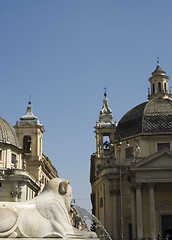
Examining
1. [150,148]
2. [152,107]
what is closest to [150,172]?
[150,148]

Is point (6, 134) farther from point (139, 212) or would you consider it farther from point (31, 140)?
point (139, 212)

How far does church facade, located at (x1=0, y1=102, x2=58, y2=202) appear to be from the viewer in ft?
186

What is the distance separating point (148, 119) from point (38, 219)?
4796cm

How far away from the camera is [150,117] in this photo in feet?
201

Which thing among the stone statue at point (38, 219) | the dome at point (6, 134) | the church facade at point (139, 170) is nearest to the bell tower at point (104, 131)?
the church facade at point (139, 170)

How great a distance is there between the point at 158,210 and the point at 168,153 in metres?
6.54

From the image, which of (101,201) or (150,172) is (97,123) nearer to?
(101,201)

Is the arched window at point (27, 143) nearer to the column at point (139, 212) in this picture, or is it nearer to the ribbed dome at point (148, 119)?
the ribbed dome at point (148, 119)

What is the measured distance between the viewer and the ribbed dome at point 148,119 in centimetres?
6044

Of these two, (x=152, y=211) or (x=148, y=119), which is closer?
(x=152, y=211)

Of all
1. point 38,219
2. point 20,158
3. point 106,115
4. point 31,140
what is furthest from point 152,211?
point 38,219

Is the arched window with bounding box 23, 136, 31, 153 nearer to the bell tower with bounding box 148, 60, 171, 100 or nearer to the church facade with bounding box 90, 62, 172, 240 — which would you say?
the church facade with bounding box 90, 62, 172, 240

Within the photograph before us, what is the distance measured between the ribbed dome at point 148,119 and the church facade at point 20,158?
13.0 metres

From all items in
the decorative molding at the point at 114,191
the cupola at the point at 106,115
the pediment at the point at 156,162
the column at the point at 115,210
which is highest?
the cupola at the point at 106,115
